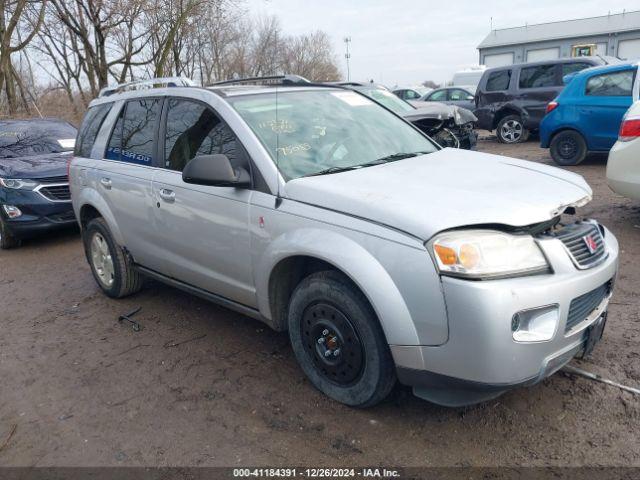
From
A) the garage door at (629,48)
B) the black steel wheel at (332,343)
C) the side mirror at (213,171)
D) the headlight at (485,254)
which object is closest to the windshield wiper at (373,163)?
the side mirror at (213,171)

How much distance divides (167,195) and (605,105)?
756 centimetres

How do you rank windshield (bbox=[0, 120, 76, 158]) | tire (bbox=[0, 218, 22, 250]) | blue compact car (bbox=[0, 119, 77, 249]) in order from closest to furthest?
1. blue compact car (bbox=[0, 119, 77, 249])
2. tire (bbox=[0, 218, 22, 250])
3. windshield (bbox=[0, 120, 76, 158])

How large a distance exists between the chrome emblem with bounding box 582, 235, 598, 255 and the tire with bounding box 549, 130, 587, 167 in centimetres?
728

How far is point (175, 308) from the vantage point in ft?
15.6

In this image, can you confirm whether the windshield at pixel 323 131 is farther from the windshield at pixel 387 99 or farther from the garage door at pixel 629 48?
the garage door at pixel 629 48

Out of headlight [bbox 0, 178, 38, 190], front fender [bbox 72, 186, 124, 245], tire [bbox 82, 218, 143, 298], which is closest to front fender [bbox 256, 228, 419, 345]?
front fender [bbox 72, 186, 124, 245]

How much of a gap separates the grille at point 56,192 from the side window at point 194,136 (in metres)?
3.93

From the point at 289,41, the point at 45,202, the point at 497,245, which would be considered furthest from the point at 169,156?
the point at 289,41

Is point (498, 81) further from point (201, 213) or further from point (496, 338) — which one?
point (496, 338)

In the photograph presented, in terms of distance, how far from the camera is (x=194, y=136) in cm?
376

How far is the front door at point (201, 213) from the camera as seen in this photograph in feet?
11.0

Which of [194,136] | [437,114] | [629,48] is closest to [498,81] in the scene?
[437,114]

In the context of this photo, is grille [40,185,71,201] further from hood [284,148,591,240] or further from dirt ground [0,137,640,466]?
hood [284,148,591,240]

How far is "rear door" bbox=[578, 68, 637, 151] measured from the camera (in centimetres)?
839
